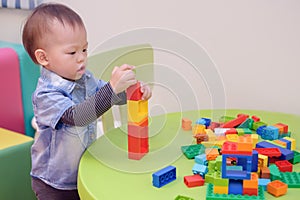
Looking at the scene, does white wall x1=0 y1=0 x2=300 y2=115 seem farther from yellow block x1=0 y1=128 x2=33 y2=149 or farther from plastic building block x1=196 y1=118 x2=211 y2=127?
yellow block x1=0 y1=128 x2=33 y2=149

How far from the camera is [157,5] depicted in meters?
1.20

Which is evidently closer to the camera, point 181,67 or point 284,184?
point 284,184

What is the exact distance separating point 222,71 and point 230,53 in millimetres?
49

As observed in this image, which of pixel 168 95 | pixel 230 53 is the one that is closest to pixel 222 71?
pixel 230 53

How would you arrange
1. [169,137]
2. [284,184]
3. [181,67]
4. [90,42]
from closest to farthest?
1. [284,184]
2. [169,137]
3. [181,67]
4. [90,42]

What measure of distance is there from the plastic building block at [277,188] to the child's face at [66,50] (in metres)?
0.38


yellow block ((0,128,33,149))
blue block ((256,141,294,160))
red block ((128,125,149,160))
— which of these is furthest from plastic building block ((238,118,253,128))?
yellow block ((0,128,33,149))

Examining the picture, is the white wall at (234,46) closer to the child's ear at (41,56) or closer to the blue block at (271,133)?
the blue block at (271,133)

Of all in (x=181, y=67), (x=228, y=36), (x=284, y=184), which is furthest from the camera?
(x=181, y=67)

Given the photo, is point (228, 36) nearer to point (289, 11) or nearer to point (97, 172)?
point (289, 11)

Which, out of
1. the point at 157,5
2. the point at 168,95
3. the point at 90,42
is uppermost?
the point at 157,5

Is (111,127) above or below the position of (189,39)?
below

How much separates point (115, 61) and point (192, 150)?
10.8 inches

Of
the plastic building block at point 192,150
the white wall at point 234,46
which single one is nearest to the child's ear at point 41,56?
the plastic building block at point 192,150
